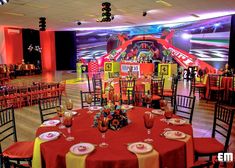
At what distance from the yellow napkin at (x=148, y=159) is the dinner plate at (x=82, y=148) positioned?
0.43 m

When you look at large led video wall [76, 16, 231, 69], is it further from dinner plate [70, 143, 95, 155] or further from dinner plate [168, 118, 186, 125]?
dinner plate [70, 143, 95, 155]

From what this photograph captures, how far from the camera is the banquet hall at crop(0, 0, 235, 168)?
2096 millimetres

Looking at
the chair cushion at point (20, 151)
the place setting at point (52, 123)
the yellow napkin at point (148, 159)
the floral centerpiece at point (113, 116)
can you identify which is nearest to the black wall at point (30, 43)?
the chair cushion at point (20, 151)

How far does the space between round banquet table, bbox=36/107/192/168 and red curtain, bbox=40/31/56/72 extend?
16.7 m

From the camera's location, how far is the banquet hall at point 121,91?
2096mm

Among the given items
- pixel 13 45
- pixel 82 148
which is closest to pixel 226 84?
pixel 82 148

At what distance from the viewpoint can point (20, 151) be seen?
2611 mm

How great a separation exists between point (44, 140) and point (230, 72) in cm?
700

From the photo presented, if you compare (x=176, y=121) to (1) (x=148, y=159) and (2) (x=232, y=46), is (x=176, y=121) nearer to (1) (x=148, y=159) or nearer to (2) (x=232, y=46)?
(1) (x=148, y=159)

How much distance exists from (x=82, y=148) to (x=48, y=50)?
57.3 ft

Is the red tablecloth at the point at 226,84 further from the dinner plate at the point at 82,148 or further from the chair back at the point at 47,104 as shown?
the dinner plate at the point at 82,148

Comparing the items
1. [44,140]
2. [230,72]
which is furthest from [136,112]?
[230,72]

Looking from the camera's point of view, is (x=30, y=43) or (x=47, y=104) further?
(x=30, y=43)

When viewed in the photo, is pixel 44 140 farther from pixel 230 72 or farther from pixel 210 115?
pixel 230 72
